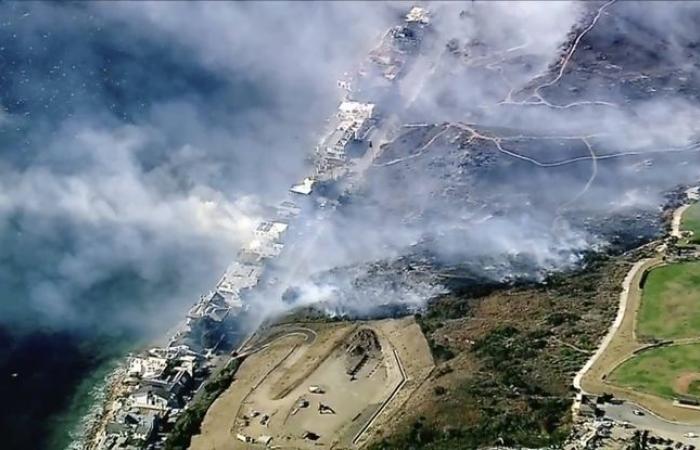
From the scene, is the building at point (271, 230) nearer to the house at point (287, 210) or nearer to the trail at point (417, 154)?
the house at point (287, 210)

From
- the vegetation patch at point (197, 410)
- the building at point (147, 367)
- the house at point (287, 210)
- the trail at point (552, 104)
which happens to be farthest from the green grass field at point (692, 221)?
the building at point (147, 367)

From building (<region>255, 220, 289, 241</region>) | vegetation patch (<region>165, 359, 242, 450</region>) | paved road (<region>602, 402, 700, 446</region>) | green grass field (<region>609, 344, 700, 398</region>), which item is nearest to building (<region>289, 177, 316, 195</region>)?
building (<region>255, 220, 289, 241</region>)

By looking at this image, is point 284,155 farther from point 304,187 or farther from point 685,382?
point 685,382

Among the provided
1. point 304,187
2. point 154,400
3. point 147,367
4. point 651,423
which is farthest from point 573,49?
point 154,400

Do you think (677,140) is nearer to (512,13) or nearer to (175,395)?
(512,13)

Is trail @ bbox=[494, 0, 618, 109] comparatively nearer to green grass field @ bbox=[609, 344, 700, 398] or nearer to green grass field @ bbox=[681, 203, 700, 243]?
green grass field @ bbox=[681, 203, 700, 243]

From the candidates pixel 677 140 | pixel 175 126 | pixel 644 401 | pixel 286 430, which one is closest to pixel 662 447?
pixel 644 401
